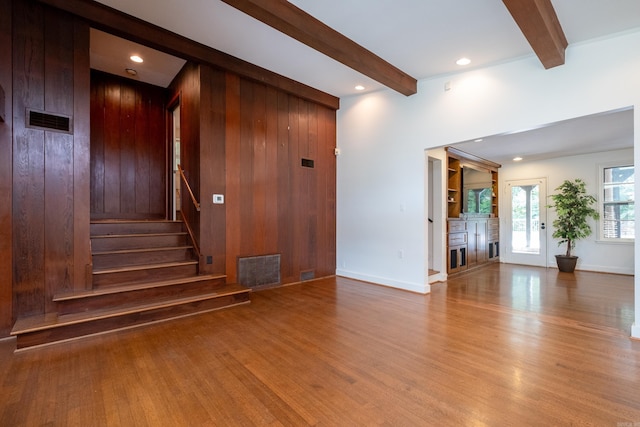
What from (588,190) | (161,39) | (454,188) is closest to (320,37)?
(161,39)

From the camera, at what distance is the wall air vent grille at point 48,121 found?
3008 mm

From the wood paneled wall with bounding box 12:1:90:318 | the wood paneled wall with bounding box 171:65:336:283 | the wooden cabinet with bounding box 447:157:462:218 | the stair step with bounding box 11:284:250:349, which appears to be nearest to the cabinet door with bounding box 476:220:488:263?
the wooden cabinet with bounding box 447:157:462:218

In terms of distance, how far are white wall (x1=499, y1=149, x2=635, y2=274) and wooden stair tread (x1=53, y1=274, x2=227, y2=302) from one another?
7.53 m

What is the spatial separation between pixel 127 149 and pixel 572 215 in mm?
8988

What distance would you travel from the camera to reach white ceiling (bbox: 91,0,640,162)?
2820mm

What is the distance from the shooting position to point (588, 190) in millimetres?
6484

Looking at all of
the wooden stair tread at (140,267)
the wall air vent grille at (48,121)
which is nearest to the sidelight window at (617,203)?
the wooden stair tread at (140,267)

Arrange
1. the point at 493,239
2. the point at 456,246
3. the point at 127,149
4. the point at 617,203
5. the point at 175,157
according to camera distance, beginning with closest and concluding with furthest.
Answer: the point at 127,149 → the point at 175,157 → the point at 456,246 → the point at 617,203 → the point at 493,239

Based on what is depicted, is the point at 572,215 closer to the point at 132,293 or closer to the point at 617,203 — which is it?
the point at 617,203

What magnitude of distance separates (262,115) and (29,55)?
2.70m

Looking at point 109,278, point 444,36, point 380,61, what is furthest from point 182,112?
point 444,36

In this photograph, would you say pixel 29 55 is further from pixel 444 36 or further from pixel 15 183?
pixel 444 36

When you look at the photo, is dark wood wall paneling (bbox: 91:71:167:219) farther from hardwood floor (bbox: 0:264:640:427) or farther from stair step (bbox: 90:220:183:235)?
hardwood floor (bbox: 0:264:640:427)

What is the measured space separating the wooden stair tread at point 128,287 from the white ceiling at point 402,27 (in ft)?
10.0
